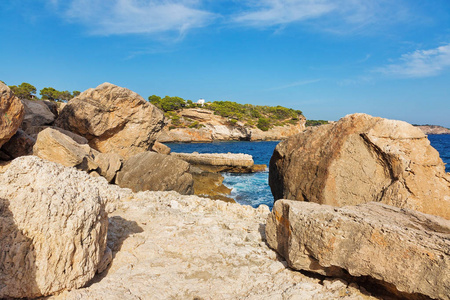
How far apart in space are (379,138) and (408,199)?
138cm

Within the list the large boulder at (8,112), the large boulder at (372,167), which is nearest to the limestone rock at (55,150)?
the large boulder at (8,112)

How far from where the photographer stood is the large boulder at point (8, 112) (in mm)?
7746

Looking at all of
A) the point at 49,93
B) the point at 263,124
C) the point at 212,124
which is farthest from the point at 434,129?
the point at 49,93

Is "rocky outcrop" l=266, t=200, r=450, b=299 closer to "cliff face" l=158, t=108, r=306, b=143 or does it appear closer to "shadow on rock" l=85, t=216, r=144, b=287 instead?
"shadow on rock" l=85, t=216, r=144, b=287

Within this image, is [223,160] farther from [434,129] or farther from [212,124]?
[434,129]

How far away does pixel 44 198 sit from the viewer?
10.1 feet

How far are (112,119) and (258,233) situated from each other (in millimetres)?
14402

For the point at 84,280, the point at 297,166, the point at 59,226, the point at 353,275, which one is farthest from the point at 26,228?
the point at 297,166

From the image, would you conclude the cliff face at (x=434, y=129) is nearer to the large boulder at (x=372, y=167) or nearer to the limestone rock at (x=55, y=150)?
the large boulder at (x=372, y=167)

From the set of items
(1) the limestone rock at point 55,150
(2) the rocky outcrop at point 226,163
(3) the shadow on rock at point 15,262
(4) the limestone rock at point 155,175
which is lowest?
(2) the rocky outcrop at point 226,163

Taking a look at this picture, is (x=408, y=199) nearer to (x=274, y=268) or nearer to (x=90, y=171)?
(x=274, y=268)

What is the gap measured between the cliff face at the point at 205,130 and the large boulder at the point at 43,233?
180 ft

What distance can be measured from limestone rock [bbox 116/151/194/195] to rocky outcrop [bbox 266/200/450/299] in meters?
8.05

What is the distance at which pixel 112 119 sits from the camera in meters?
17.2
